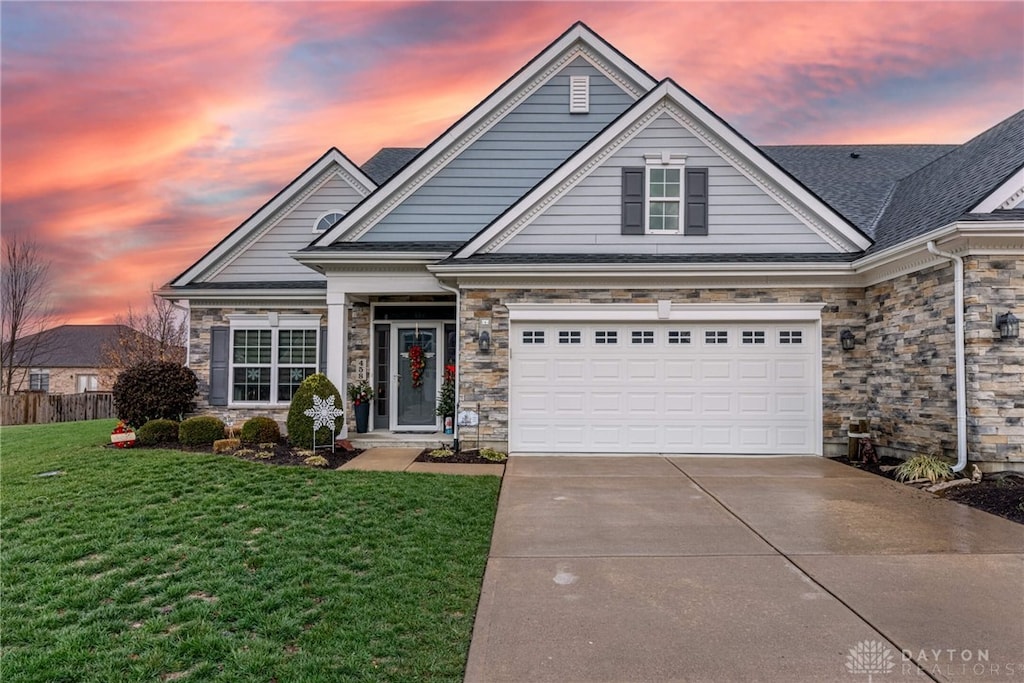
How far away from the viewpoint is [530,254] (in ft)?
32.6

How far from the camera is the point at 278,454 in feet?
29.9

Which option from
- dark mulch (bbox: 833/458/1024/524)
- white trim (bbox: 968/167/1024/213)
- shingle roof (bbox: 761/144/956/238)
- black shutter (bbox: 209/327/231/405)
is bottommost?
dark mulch (bbox: 833/458/1024/524)

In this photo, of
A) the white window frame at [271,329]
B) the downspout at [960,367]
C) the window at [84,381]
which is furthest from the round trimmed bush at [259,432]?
the window at [84,381]

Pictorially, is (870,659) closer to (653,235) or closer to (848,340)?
(848,340)

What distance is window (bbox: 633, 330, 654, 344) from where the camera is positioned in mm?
9891

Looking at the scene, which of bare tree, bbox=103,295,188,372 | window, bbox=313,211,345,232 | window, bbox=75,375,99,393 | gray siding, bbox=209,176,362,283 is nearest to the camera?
gray siding, bbox=209,176,362,283

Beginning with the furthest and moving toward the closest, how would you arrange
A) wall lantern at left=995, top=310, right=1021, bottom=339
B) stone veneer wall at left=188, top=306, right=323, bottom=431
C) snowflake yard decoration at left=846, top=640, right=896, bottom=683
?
stone veneer wall at left=188, top=306, right=323, bottom=431, wall lantern at left=995, top=310, right=1021, bottom=339, snowflake yard decoration at left=846, top=640, right=896, bottom=683

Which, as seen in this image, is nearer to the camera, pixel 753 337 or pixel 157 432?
pixel 753 337

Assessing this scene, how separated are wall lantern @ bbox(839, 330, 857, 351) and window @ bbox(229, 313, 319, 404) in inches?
410

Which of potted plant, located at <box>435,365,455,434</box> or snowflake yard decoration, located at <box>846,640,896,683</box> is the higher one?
potted plant, located at <box>435,365,455,434</box>

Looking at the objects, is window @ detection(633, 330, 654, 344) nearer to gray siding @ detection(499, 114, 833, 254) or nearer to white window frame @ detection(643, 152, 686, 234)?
gray siding @ detection(499, 114, 833, 254)

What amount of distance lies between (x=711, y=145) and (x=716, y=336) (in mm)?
3473

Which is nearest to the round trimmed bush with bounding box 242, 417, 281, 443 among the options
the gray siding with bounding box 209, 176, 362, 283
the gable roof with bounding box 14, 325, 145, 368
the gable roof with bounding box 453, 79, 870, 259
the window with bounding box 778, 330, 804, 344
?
the gray siding with bounding box 209, 176, 362, 283

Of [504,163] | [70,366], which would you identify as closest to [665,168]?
[504,163]
